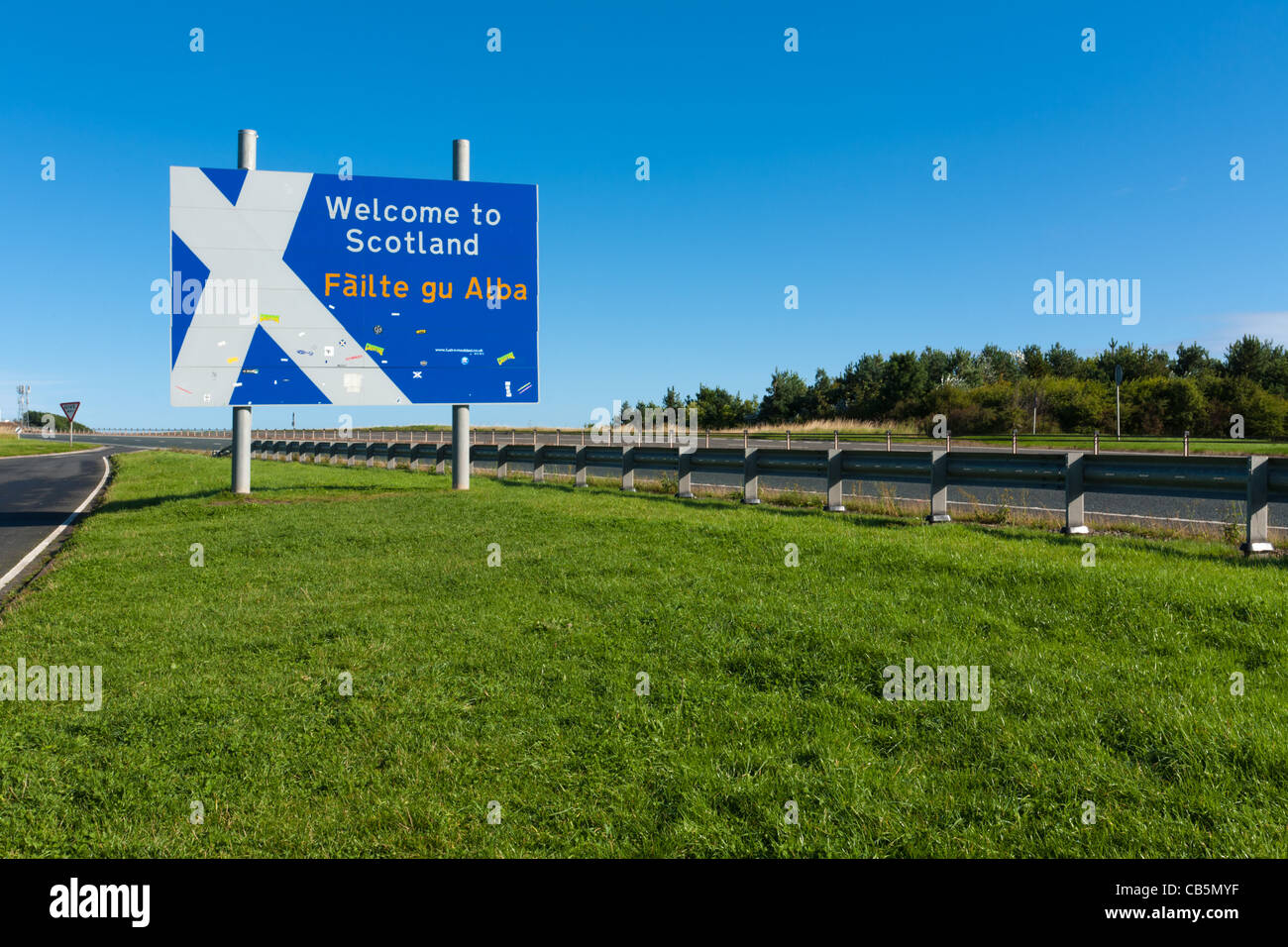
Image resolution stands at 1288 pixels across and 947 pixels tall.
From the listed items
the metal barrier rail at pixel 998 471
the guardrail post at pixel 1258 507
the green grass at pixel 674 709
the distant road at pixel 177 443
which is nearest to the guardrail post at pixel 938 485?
the metal barrier rail at pixel 998 471

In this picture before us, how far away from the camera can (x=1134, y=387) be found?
169ft

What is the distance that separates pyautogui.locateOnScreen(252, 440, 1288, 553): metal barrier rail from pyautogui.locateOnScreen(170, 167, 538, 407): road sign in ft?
12.0

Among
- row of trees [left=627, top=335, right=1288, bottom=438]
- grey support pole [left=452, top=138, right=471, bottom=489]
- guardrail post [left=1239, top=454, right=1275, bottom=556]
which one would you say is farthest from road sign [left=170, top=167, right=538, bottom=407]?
row of trees [left=627, top=335, right=1288, bottom=438]

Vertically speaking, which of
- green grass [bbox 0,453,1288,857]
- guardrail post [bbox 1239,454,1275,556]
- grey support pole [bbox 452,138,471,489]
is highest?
grey support pole [bbox 452,138,471,489]

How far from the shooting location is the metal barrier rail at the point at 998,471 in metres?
9.14

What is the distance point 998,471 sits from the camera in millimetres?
11773

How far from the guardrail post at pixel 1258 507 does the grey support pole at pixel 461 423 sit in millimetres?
15042

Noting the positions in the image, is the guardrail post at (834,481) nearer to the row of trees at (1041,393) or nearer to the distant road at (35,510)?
the distant road at (35,510)

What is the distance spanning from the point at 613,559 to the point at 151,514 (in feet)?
36.3

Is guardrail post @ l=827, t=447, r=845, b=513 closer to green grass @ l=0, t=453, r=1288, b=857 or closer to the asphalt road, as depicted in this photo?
green grass @ l=0, t=453, r=1288, b=857

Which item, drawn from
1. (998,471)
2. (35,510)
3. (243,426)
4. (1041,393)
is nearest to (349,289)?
(243,426)

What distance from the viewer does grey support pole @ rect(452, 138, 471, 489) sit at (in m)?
19.8
